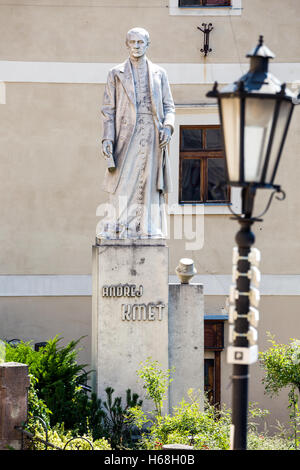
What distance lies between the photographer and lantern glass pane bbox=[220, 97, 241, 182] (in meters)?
6.11

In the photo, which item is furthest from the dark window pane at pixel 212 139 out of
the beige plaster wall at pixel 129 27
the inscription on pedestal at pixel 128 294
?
the inscription on pedestal at pixel 128 294

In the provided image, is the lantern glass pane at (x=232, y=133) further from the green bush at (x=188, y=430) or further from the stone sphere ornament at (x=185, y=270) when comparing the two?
the stone sphere ornament at (x=185, y=270)

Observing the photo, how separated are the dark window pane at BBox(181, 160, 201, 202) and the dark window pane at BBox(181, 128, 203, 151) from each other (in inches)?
8.5

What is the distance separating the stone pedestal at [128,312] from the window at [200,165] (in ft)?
16.8

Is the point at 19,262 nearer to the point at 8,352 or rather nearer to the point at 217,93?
the point at 8,352

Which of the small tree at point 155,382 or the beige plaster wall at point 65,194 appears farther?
the beige plaster wall at point 65,194

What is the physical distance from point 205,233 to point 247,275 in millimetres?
9331

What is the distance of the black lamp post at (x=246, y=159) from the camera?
611 cm

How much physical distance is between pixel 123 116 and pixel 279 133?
4.96 meters

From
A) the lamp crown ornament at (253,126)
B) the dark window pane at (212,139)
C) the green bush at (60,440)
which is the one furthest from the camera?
the dark window pane at (212,139)

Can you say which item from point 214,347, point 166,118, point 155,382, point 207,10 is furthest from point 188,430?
point 207,10

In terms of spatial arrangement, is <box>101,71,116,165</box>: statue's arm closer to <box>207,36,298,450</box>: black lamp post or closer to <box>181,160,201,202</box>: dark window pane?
<box>207,36,298,450</box>: black lamp post

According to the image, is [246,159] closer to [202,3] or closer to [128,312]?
[128,312]
